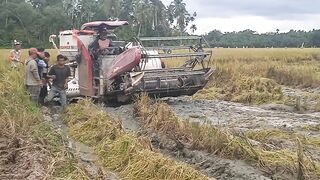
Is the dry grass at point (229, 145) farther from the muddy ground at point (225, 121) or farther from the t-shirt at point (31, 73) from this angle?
the t-shirt at point (31, 73)

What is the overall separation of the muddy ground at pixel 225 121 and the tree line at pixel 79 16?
30.8m

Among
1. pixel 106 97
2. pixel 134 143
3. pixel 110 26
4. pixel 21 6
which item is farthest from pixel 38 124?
pixel 21 6

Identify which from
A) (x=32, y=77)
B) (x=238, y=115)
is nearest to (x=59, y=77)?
(x=32, y=77)

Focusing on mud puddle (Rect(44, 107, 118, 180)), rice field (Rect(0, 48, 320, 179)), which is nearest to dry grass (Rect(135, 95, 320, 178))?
rice field (Rect(0, 48, 320, 179))

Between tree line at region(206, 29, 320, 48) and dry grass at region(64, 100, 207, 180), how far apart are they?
76.8 m

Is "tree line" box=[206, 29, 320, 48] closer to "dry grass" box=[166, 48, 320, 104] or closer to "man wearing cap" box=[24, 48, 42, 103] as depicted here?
"dry grass" box=[166, 48, 320, 104]

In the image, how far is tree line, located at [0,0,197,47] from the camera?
5438 centimetres

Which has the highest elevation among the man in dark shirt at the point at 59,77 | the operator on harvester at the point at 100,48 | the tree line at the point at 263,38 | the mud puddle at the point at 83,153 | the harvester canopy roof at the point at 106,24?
the harvester canopy roof at the point at 106,24

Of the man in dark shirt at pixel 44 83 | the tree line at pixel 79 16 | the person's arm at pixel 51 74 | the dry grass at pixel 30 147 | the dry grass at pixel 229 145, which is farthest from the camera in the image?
the tree line at pixel 79 16

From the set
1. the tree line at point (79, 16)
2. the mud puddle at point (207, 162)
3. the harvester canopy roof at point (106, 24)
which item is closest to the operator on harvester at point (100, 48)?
the harvester canopy roof at point (106, 24)

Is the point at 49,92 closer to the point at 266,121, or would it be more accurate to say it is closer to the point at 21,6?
the point at 266,121

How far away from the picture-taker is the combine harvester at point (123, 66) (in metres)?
12.9

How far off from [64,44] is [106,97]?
221 centimetres

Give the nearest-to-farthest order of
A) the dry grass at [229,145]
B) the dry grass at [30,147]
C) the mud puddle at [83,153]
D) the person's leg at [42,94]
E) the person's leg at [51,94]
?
the dry grass at [30,147] → the mud puddle at [83,153] → the dry grass at [229,145] → the person's leg at [51,94] → the person's leg at [42,94]
